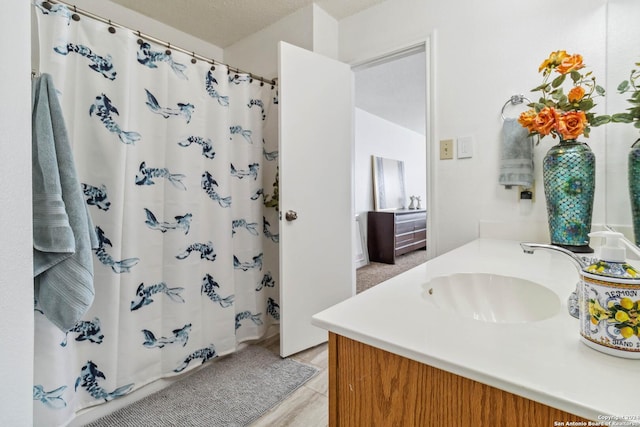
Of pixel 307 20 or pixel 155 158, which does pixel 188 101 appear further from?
pixel 307 20

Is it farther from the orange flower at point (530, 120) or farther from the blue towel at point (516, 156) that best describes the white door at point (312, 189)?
the orange flower at point (530, 120)

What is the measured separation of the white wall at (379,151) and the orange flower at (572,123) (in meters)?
2.89

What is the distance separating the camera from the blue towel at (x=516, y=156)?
4.55 ft

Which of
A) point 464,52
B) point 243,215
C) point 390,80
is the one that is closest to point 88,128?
point 243,215

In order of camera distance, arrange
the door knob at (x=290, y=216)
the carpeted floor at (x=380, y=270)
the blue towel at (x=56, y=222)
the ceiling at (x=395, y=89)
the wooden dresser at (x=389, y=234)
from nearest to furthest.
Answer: the blue towel at (x=56, y=222) → the door knob at (x=290, y=216) → the ceiling at (x=395, y=89) → the carpeted floor at (x=380, y=270) → the wooden dresser at (x=389, y=234)

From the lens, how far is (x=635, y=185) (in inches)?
35.7

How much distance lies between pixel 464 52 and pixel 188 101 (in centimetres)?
156

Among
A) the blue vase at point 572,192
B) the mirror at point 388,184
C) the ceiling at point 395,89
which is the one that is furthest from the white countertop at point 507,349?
the mirror at point 388,184

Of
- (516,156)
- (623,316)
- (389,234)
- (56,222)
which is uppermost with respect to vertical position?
(516,156)

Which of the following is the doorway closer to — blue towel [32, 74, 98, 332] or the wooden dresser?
the wooden dresser

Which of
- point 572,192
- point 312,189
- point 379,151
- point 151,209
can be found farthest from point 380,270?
point 151,209

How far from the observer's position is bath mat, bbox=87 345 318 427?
133 centimetres

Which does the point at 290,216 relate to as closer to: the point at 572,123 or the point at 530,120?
the point at 530,120

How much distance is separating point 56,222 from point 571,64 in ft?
6.37
